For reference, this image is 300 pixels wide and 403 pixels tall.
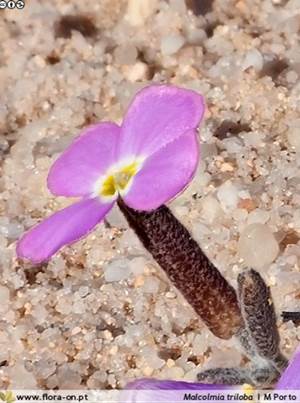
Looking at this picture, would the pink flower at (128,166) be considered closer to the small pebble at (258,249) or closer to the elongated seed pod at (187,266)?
the elongated seed pod at (187,266)

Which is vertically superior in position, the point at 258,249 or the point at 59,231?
the point at 59,231

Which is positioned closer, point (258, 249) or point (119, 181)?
point (119, 181)

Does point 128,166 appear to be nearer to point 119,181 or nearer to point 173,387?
point 119,181

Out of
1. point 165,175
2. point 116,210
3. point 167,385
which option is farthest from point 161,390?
point 116,210

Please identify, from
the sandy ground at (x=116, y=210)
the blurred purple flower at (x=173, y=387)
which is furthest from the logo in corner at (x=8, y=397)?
the blurred purple flower at (x=173, y=387)

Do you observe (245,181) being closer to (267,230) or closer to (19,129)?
(267,230)

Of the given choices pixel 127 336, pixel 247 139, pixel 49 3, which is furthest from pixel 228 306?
pixel 49 3
